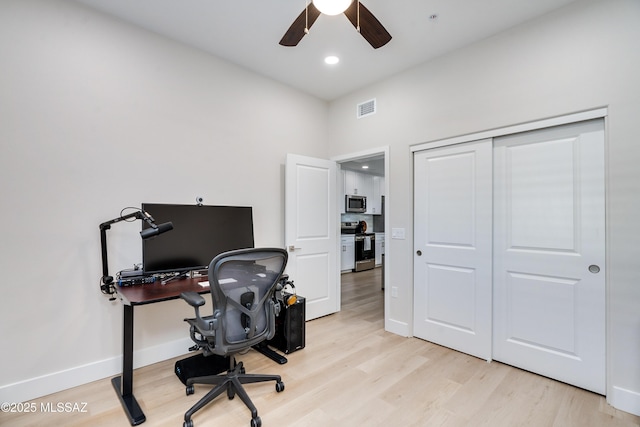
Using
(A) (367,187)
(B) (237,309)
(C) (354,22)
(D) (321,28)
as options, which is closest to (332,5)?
(C) (354,22)

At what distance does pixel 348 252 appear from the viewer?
22.8 ft

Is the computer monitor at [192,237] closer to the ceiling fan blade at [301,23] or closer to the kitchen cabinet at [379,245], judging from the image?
the ceiling fan blade at [301,23]

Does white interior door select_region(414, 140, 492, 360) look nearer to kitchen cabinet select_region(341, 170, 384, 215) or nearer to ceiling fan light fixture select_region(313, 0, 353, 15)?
ceiling fan light fixture select_region(313, 0, 353, 15)

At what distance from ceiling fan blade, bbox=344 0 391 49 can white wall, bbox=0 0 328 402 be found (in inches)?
71.2

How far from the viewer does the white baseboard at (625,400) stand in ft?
6.50

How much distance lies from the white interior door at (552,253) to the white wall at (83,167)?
285 centimetres

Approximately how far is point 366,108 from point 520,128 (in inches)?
70.0

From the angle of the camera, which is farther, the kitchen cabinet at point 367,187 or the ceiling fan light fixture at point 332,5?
the kitchen cabinet at point 367,187

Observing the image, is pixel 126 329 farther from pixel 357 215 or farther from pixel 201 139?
pixel 357 215

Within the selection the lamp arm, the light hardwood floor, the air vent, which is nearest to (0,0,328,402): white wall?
the lamp arm

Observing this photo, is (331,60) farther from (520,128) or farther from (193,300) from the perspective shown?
(193,300)

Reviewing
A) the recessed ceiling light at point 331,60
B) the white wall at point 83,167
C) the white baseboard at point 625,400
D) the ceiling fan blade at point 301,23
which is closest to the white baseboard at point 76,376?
the white wall at point 83,167

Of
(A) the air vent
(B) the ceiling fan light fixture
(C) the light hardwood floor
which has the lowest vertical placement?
(C) the light hardwood floor

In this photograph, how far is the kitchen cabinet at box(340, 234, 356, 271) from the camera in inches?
267
